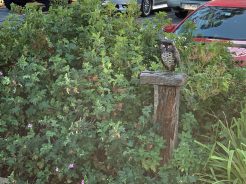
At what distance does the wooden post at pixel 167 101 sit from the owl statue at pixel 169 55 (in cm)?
7

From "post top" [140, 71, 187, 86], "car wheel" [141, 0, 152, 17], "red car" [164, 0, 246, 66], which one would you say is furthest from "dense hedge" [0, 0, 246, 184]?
"car wheel" [141, 0, 152, 17]

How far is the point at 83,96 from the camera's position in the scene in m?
3.53

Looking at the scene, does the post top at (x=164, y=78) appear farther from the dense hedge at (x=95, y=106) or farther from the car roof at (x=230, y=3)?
the car roof at (x=230, y=3)

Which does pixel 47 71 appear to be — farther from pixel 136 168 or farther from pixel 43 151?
pixel 136 168

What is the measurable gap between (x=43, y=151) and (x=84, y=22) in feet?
4.35

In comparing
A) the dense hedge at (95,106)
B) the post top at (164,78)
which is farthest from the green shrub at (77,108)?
the post top at (164,78)

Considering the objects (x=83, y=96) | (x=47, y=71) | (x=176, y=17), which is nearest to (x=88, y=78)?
(x=83, y=96)

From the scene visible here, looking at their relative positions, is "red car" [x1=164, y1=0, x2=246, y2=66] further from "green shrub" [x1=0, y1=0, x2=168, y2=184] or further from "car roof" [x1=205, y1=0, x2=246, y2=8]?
"green shrub" [x1=0, y1=0, x2=168, y2=184]

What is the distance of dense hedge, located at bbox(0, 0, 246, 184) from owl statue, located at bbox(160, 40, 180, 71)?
239mm

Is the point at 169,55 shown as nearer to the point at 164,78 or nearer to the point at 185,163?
the point at 164,78

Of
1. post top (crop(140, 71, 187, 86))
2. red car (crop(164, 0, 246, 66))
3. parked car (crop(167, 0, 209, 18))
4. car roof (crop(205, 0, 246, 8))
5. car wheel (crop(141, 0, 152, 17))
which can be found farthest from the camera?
car wheel (crop(141, 0, 152, 17))

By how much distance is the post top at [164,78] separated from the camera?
311 centimetres

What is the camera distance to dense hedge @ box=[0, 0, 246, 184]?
10.6 feet

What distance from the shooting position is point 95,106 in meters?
3.37
